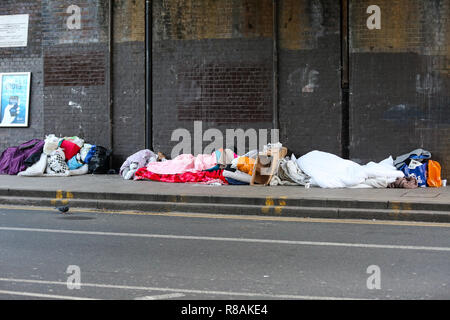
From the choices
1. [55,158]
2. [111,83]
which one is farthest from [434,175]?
[55,158]

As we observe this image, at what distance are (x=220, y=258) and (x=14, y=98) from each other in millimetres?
10550

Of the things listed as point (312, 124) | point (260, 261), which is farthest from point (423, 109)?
point (260, 261)

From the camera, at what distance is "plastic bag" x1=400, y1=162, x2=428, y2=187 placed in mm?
12169

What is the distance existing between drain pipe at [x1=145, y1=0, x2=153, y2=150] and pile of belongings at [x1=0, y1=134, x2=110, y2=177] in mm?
1025

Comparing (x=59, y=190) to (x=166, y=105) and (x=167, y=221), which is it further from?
(x=166, y=105)

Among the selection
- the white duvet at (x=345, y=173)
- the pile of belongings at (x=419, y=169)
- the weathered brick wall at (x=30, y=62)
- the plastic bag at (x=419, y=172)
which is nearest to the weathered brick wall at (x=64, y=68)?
the weathered brick wall at (x=30, y=62)

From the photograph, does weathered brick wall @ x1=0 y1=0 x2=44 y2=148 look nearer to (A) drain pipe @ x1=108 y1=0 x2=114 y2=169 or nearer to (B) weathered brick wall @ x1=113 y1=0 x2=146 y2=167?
(A) drain pipe @ x1=108 y1=0 x2=114 y2=169

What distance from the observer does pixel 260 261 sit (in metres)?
6.58

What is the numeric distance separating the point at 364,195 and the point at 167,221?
3460 mm

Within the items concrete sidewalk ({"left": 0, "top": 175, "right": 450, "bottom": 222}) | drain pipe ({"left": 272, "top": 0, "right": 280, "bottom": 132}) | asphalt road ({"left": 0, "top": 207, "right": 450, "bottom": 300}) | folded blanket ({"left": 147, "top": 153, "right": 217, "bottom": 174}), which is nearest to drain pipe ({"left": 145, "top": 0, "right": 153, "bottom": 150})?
folded blanket ({"left": 147, "top": 153, "right": 217, "bottom": 174})

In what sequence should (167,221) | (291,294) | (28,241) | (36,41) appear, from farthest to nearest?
1. (36,41)
2. (167,221)
3. (28,241)
4. (291,294)

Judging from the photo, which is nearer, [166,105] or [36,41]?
[166,105]

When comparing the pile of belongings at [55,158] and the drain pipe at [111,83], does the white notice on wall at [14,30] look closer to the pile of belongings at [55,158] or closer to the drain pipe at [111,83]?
the drain pipe at [111,83]

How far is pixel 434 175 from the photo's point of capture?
1232 centimetres
